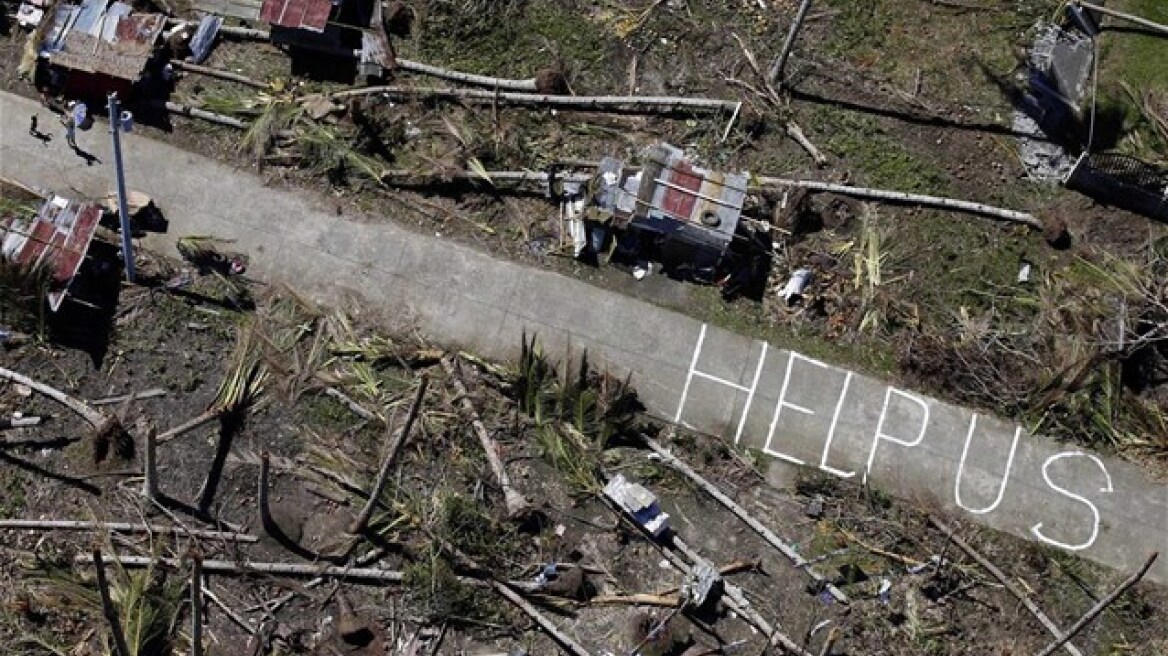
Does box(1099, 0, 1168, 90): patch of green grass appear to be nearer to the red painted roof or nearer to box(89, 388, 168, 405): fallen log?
the red painted roof

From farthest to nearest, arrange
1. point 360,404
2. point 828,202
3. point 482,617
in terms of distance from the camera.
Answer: point 828,202, point 360,404, point 482,617

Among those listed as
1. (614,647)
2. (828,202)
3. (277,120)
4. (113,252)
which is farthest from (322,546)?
(828,202)

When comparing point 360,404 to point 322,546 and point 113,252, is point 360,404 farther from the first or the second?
point 113,252

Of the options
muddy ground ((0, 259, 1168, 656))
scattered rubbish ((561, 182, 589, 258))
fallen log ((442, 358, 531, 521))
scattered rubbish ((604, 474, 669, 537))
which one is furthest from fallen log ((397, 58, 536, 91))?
scattered rubbish ((604, 474, 669, 537))

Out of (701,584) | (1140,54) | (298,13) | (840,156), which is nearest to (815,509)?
(701,584)

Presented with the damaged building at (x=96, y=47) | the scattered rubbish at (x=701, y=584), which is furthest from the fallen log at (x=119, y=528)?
the damaged building at (x=96, y=47)

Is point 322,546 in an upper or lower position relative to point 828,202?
lower

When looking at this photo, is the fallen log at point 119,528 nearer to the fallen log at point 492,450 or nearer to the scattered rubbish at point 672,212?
the fallen log at point 492,450
